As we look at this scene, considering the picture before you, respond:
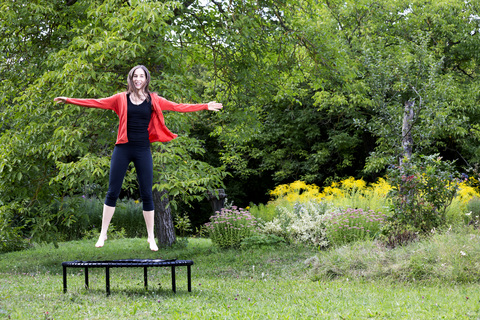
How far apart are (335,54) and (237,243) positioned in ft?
13.7

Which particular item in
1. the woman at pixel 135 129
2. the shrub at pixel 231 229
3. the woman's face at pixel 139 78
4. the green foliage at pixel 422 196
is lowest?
the shrub at pixel 231 229

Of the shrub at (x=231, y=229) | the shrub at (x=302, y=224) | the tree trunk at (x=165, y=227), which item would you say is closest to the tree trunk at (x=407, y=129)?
the shrub at (x=302, y=224)

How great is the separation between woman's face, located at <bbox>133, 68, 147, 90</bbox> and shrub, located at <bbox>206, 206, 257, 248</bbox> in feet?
19.3

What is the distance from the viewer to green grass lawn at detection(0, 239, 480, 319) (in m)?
4.67

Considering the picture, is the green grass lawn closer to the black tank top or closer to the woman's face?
the black tank top

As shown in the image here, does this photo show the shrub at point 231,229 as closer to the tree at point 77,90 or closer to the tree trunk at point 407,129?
the tree at point 77,90

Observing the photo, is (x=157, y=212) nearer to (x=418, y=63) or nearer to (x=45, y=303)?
(x=45, y=303)

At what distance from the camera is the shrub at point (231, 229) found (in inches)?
397

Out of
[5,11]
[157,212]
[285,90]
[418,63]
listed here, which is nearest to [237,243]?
A: [157,212]

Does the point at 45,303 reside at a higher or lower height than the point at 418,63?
lower

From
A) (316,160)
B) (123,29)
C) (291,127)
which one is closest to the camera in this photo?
(123,29)

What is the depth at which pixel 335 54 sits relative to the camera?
32.2ft

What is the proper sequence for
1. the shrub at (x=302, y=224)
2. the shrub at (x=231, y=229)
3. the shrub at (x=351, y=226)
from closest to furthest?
the shrub at (x=351, y=226)
the shrub at (x=302, y=224)
the shrub at (x=231, y=229)

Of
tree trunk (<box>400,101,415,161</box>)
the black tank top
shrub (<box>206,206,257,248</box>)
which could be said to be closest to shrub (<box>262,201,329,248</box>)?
shrub (<box>206,206,257,248</box>)
